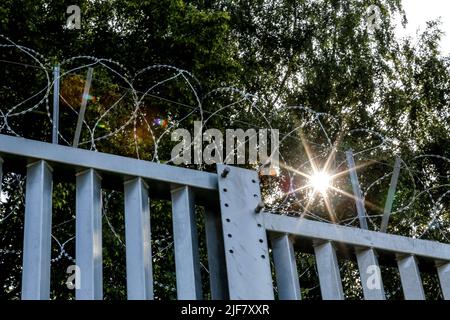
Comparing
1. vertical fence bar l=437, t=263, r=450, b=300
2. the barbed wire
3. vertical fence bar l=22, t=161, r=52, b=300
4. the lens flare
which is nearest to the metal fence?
vertical fence bar l=22, t=161, r=52, b=300

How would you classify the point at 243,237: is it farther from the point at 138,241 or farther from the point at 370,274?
the point at 370,274

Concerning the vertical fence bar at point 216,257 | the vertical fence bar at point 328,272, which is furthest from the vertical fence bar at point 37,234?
the vertical fence bar at point 328,272

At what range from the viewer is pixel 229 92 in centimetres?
1436

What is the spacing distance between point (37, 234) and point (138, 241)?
26cm

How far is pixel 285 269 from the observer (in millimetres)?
1875

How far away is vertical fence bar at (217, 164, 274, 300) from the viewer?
173 cm

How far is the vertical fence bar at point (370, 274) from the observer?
192 cm

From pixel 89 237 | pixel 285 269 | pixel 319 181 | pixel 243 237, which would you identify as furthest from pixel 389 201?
pixel 319 181

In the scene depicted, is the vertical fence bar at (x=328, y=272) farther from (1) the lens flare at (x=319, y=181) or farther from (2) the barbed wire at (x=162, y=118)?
(2) the barbed wire at (x=162, y=118)

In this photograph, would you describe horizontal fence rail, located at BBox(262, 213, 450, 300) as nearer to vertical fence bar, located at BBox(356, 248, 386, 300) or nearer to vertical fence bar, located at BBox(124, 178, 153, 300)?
vertical fence bar, located at BBox(356, 248, 386, 300)
